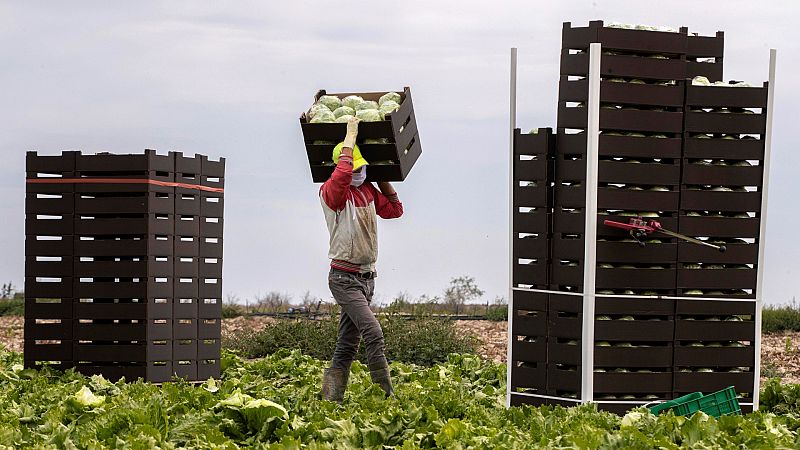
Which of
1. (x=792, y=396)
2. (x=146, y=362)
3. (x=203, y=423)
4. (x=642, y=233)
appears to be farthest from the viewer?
(x=146, y=362)

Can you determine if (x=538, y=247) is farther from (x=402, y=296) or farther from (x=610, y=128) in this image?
(x=402, y=296)

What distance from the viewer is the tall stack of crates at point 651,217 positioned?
33.0 ft

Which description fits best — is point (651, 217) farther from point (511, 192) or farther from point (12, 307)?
point (12, 307)

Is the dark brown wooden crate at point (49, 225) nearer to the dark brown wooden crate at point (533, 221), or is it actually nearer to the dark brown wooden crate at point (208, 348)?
the dark brown wooden crate at point (208, 348)

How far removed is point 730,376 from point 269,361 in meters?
6.27

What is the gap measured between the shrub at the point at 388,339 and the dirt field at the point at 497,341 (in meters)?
0.62

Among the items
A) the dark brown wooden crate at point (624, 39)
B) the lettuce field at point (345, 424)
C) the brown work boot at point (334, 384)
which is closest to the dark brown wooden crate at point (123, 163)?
the lettuce field at point (345, 424)

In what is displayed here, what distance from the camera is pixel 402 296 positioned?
1980 cm

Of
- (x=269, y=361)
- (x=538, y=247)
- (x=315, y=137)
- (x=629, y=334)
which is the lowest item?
(x=269, y=361)

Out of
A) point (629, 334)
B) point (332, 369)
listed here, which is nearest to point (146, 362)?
point (332, 369)

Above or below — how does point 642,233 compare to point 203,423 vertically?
above

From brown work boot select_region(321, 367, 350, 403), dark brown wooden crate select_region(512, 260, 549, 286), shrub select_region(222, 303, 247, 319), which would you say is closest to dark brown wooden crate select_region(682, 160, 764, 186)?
dark brown wooden crate select_region(512, 260, 549, 286)

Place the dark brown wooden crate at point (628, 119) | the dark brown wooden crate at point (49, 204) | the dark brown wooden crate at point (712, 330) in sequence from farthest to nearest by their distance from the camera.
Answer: the dark brown wooden crate at point (49, 204), the dark brown wooden crate at point (712, 330), the dark brown wooden crate at point (628, 119)

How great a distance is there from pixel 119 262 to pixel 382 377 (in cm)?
401
